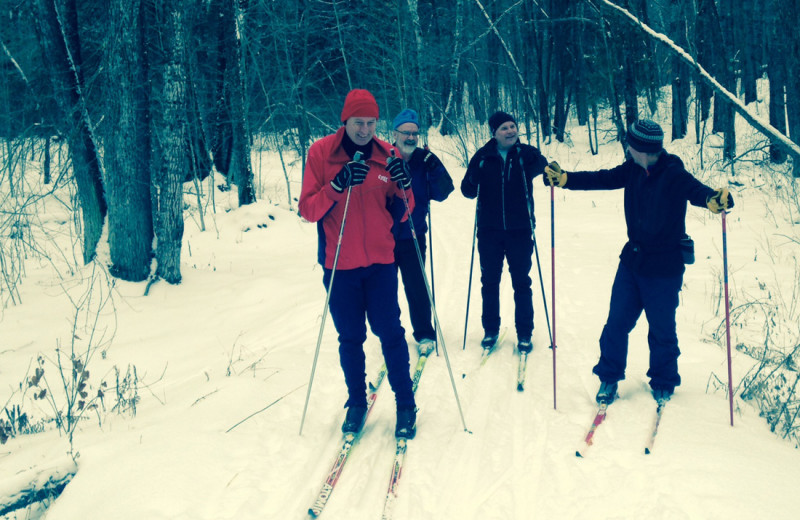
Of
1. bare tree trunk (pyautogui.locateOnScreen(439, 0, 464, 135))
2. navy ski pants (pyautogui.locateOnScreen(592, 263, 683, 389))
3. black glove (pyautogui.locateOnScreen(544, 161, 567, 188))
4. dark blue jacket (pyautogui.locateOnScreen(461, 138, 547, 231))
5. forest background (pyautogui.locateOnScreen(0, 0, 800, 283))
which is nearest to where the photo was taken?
navy ski pants (pyautogui.locateOnScreen(592, 263, 683, 389))

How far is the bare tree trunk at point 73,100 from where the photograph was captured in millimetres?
6783

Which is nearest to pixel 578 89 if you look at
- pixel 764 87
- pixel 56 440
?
pixel 764 87

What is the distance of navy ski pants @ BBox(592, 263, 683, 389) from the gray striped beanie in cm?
85

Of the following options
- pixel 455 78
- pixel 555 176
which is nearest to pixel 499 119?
pixel 555 176

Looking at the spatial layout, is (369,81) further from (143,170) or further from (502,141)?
(502,141)

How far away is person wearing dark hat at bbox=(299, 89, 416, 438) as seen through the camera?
11.2 ft

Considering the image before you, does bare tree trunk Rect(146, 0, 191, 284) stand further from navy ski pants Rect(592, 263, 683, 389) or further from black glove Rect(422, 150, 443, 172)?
navy ski pants Rect(592, 263, 683, 389)

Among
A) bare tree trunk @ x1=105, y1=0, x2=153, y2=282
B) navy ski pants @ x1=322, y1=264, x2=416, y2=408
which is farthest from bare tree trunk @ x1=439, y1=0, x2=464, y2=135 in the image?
navy ski pants @ x1=322, y1=264, x2=416, y2=408

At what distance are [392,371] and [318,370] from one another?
4.22 feet

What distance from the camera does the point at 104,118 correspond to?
670 cm

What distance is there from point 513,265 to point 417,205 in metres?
1.03

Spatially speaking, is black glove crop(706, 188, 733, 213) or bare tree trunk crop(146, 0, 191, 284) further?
bare tree trunk crop(146, 0, 191, 284)

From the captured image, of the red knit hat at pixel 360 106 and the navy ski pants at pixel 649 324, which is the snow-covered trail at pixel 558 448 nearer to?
the navy ski pants at pixel 649 324

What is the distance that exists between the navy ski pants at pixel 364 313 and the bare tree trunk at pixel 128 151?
4.18 meters
